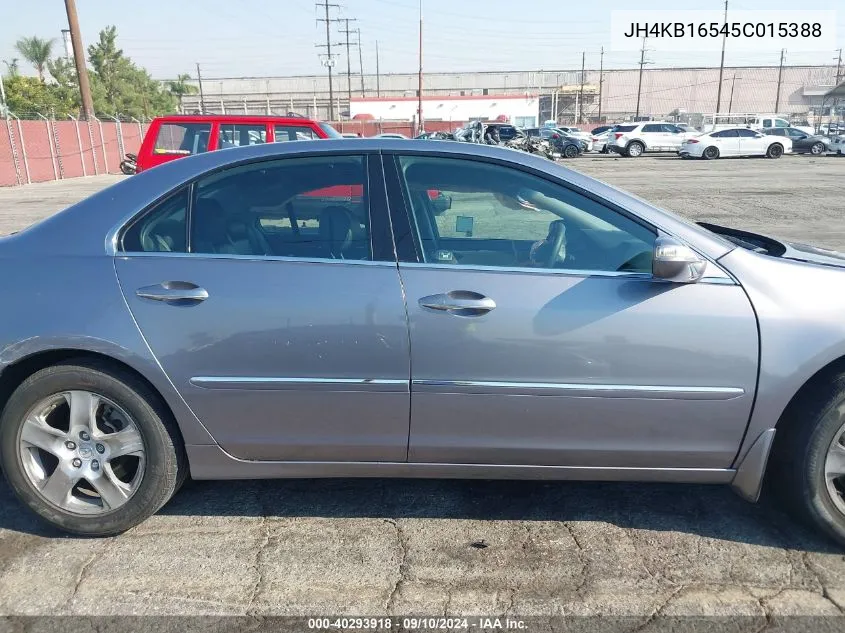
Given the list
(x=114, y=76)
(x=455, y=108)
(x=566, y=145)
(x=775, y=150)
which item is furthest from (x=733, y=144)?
(x=114, y=76)

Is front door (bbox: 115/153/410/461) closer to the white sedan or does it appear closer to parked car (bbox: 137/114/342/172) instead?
parked car (bbox: 137/114/342/172)

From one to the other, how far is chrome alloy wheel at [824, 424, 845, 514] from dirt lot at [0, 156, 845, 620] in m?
0.23

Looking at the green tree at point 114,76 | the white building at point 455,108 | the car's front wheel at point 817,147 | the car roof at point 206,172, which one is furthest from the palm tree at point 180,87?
the car roof at point 206,172

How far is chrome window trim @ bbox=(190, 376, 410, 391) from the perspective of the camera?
2.58 m

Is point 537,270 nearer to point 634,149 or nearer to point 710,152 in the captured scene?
point 710,152

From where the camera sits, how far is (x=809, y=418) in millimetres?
2535

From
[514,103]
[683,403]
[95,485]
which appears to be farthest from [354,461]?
[514,103]

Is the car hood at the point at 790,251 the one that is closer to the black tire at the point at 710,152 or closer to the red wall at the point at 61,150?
the red wall at the point at 61,150

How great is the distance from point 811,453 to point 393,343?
5.57ft

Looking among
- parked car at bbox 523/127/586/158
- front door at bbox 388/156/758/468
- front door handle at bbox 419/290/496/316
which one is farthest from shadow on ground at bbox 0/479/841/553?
parked car at bbox 523/127/586/158

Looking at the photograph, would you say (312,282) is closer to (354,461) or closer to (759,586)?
(354,461)

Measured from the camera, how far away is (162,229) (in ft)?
9.04

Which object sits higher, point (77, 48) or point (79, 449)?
point (77, 48)

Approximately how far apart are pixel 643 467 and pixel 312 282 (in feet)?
5.09
